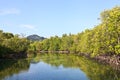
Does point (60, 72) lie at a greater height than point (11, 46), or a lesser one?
lesser

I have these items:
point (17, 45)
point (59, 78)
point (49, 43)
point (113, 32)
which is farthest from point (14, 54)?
point (49, 43)

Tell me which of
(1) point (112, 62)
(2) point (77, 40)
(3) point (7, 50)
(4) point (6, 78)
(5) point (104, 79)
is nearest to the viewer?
(5) point (104, 79)

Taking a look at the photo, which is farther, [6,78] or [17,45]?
[17,45]

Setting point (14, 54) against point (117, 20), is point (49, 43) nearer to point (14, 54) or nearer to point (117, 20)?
point (14, 54)

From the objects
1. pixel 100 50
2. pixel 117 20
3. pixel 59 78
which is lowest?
pixel 59 78

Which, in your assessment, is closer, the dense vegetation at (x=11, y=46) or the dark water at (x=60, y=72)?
the dark water at (x=60, y=72)

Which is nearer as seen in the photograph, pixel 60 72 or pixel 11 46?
pixel 60 72

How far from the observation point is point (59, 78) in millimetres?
40594

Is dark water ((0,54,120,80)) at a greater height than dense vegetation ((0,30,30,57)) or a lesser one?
lesser

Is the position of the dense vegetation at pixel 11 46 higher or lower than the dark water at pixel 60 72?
higher

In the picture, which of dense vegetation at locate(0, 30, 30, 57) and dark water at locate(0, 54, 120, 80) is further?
dense vegetation at locate(0, 30, 30, 57)

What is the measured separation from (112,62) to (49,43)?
135067 mm

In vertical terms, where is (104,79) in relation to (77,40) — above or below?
below

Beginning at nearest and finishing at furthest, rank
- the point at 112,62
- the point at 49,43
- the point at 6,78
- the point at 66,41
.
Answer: the point at 6,78, the point at 112,62, the point at 66,41, the point at 49,43
